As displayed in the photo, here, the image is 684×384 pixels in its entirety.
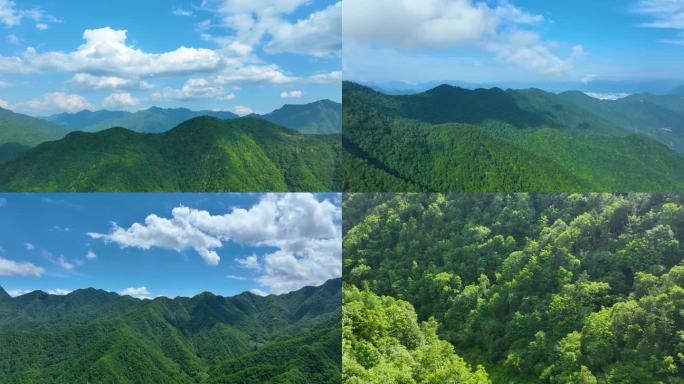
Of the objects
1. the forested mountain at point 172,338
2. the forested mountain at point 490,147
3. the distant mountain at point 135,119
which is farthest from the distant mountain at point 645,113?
the forested mountain at point 172,338

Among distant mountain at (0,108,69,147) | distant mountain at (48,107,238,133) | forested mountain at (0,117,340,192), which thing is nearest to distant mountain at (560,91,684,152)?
forested mountain at (0,117,340,192)

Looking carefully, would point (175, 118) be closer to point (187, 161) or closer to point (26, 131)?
point (187, 161)

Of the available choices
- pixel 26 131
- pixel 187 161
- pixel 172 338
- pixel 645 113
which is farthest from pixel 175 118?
pixel 645 113

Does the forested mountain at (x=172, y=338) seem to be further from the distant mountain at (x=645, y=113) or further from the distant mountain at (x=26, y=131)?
the distant mountain at (x=645, y=113)

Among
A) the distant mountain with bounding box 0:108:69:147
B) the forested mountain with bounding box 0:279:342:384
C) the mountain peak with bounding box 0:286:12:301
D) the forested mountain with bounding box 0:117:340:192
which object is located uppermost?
the distant mountain with bounding box 0:108:69:147

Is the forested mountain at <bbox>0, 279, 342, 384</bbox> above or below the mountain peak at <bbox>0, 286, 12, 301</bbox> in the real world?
below

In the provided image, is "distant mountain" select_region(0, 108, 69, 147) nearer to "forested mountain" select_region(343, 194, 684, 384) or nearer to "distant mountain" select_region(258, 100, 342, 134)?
"distant mountain" select_region(258, 100, 342, 134)
